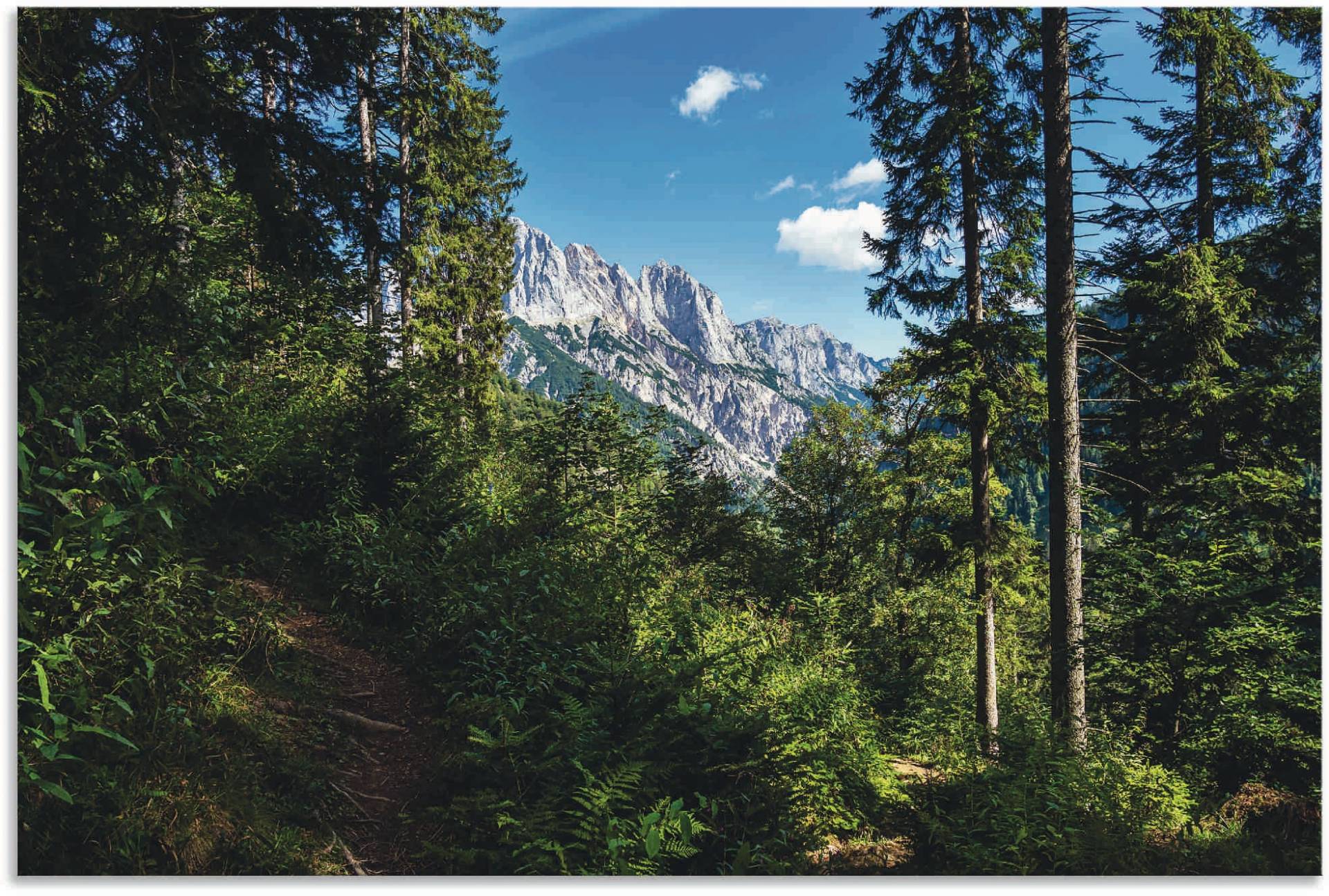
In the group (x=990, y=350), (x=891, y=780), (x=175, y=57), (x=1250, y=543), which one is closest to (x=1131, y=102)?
(x=990, y=350)

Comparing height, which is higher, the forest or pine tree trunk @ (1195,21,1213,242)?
pine tree trunk @ (1195,21,1213,242)

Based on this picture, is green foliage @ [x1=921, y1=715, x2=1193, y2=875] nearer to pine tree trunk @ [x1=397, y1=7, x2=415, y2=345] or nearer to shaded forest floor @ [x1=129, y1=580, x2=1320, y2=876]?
shaded forest floor @ [x1=129, y1=580, x2=1320, y2=876]

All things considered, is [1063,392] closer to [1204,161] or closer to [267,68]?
[1204,161]

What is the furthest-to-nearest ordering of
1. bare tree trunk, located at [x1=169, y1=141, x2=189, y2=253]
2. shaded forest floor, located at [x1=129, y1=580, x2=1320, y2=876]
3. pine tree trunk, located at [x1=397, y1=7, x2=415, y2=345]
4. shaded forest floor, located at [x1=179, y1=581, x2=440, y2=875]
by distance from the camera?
pine tree trunk, located at [x1=397, y1=7, x2=415, y2=345] < bare tree trunk, located at [x1=169, y1=141, x2=189, y2=253] < shaded forest floor, located at [x1=179, y1=581, x2=440, y2=875] < shaded forest floor, located at [x1=129, y1=580, x2=1320, y2=876]

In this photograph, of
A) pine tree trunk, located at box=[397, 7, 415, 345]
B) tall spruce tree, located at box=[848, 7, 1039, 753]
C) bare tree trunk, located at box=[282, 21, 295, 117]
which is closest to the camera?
bare tree trunk, located at box=[282, 21, 295, 117]

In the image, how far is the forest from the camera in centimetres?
287

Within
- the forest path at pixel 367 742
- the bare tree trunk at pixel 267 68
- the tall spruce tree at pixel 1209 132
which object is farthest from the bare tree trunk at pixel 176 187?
the tall spruce tree at pixel 1209 132

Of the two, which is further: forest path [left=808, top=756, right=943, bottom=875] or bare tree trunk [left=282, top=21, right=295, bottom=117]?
bare tree trunk [left=282, top=21, right=295, bottom=117]

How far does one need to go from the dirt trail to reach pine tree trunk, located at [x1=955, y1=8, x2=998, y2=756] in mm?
8135

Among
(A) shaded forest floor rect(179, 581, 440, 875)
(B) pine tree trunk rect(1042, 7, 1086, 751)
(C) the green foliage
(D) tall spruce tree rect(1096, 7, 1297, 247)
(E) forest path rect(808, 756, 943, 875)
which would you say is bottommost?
(E) forest path rect(808, 756, 943, 875)

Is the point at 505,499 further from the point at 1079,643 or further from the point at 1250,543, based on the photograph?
the point at 1250,543

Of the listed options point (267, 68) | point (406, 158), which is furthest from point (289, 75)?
point (406, 158)

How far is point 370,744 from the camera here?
3840mm

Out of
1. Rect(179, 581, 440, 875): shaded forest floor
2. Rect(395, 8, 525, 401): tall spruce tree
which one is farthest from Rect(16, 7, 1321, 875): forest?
Rect(395, 8, 525, 401): tall spruce tree
